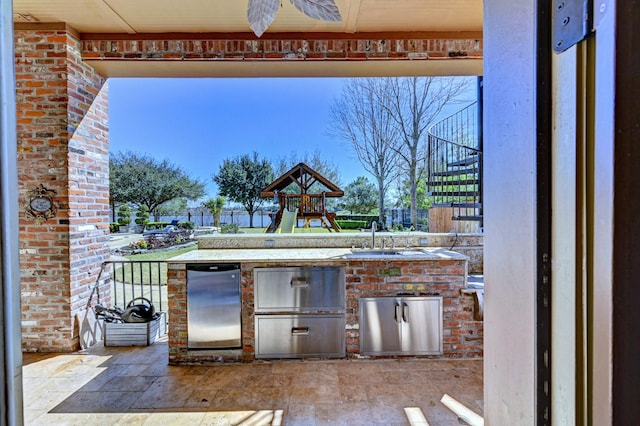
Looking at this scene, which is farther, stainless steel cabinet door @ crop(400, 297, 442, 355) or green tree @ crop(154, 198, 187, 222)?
green tree @ crop(154, 198, 187, 222)

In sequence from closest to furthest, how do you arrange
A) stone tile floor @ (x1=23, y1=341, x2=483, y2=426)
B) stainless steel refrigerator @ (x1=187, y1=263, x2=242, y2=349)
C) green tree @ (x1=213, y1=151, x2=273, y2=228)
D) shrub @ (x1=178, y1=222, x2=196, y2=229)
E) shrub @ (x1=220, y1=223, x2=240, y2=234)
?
stone tile floor @ (x1=23, y1=341, x2=483, y2=426)
stainless steel refrigerator @ (x1=187, y1=263, x2=242, y2=349)
shrub @ (x1=220, y1=223, x2=240, y2=234)
green tree @ (x1=213, y1=151, x2=273, y2=228)
shrub @ (x1=178, y1=222, x2=196, y2=229)

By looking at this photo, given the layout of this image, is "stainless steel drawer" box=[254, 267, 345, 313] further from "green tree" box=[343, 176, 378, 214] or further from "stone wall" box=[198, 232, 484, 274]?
"green tree" box=[343, 176, 378, 214]

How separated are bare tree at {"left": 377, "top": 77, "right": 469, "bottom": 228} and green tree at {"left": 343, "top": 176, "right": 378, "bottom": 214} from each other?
951 millimetres

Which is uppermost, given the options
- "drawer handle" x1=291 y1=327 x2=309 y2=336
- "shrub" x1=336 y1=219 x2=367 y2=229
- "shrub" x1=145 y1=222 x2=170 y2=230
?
"shrub" x1=336 y1=219 x2=367 y2=229

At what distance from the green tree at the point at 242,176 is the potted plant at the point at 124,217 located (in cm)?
387

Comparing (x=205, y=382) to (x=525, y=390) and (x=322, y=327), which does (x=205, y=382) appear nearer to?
(x=322, y=327)

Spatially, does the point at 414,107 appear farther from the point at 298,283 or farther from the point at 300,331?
the point at 300,331

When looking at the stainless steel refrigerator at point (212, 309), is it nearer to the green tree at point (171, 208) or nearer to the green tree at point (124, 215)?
the green tree at point (171, 208)

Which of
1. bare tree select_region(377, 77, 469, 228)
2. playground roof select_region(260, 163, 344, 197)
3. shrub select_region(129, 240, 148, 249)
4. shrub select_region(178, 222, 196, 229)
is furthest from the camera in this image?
shrub select_region(178, 222, 196, 229)

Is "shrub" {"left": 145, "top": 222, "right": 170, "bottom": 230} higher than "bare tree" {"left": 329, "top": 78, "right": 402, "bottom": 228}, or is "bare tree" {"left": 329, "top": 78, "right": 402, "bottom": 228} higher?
"bare tree" {"left": 329, "top": 78, "right": 402, "bottom": 228}

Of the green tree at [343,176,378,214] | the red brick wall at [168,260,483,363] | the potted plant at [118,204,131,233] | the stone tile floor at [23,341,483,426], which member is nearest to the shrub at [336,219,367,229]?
the green tree at [343,176,378,214]

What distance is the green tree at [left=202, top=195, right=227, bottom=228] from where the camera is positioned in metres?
8.61

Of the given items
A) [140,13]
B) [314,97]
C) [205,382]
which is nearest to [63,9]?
[140,13]

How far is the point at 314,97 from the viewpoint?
878 cm
